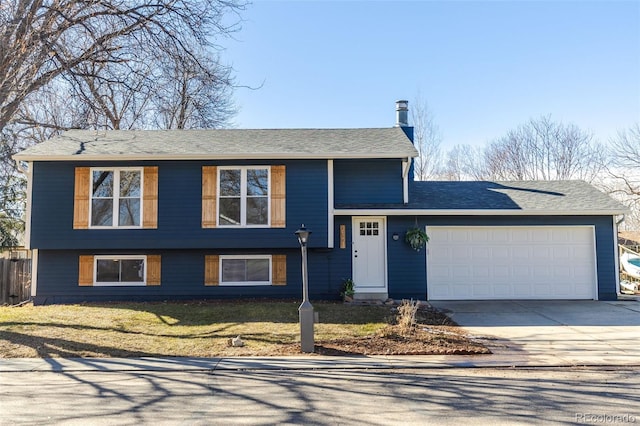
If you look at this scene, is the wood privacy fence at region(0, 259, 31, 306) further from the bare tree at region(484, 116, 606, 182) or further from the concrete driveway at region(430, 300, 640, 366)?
the bare tree at region(484, 116, 606, 182)

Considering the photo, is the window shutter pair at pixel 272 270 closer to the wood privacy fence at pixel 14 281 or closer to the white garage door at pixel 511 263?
the white garage door at pixel 511 263

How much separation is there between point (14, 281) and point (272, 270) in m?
9.14

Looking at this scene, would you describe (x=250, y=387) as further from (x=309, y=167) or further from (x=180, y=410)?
(x=309, y=167)

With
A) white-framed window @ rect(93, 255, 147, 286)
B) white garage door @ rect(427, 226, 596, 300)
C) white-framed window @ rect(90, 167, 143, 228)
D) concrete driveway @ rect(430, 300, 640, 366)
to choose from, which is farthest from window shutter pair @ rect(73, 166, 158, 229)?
concrete driveway @ rect(430, 300, 640, 366)

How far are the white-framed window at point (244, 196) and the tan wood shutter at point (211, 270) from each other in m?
1.12

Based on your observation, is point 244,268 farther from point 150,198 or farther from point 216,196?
point 150,198

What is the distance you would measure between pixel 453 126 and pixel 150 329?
20077 mm

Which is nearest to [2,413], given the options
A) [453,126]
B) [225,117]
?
[225,117]

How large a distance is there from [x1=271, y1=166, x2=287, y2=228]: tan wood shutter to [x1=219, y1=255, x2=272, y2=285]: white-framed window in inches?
45.2

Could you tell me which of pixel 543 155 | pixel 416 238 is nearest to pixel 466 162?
pixel 543 155

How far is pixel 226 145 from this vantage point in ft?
41.0

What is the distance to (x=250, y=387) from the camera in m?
5.29

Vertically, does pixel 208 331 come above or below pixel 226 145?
below

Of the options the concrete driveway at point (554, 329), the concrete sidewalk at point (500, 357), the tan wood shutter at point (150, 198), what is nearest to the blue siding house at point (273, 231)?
the tan wood shutter at point (150, 198)
